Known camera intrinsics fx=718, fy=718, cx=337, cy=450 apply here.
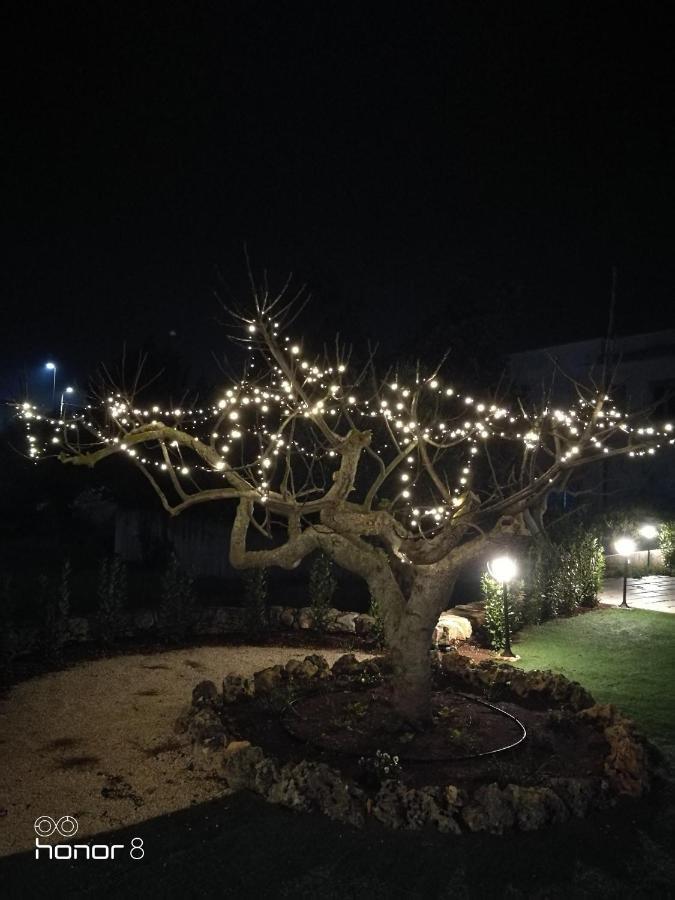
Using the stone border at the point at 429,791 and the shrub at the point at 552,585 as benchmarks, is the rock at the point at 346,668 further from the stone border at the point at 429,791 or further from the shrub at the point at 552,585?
the shrub at the point at 552,585

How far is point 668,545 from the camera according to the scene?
703 inches

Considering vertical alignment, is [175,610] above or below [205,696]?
above

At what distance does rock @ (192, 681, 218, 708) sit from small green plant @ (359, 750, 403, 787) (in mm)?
1719

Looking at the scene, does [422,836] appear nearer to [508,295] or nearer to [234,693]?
[234,693]

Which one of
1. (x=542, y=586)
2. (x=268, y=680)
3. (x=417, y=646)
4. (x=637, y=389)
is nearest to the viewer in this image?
(x=417, y=646)

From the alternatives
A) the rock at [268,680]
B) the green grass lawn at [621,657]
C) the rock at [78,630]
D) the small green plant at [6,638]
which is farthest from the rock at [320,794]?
the rock at [78,630]

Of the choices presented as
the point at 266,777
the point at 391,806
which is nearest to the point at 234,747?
the point at 266,777

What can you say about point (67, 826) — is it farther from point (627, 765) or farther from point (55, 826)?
point (627, 765)

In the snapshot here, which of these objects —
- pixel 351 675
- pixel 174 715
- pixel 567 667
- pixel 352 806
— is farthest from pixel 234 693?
pixel 567 667

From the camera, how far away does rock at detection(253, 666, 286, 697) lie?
278 inches

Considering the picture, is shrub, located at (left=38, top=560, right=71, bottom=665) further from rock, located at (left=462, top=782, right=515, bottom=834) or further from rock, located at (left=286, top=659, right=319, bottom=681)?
rock, located at (left=462, top=782, right=515, bottom=834)

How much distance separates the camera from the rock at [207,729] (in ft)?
18.5

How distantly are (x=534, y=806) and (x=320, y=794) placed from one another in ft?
4.55

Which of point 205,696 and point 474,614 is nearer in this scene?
point 205,696
